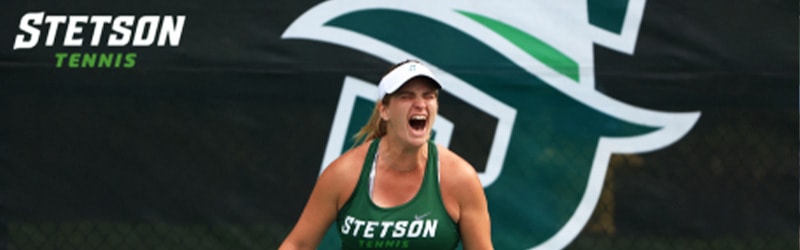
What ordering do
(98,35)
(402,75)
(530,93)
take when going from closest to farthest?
(402,75) → (530,93) → (98,35)

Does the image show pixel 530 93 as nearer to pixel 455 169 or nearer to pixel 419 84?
pixel 455 169

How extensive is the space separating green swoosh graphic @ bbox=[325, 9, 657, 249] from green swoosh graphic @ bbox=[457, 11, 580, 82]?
3.4 inches

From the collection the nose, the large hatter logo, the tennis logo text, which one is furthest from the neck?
the tennis logo text

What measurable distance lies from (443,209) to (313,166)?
1.85 metres

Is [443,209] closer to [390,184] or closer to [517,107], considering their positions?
[390,184]

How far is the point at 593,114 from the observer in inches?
221

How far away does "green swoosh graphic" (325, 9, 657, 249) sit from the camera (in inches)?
220

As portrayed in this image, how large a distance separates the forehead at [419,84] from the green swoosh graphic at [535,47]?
1.82 m

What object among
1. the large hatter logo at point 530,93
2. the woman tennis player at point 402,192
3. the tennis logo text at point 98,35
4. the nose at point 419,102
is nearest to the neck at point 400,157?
the woman tennis player at point 402,192

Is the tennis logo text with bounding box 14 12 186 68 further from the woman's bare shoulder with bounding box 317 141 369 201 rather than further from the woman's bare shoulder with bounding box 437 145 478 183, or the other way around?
the woman's bare shoulder with bounding box 437 145 478 183

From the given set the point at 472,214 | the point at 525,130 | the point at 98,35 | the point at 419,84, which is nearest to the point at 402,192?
the point at 472,214

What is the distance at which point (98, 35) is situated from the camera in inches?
225

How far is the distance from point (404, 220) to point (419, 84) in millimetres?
424

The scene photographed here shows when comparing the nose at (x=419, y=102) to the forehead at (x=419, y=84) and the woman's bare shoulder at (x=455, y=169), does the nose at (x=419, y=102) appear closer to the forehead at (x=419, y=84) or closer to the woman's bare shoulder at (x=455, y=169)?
the forehead at (x=419, y=84)
